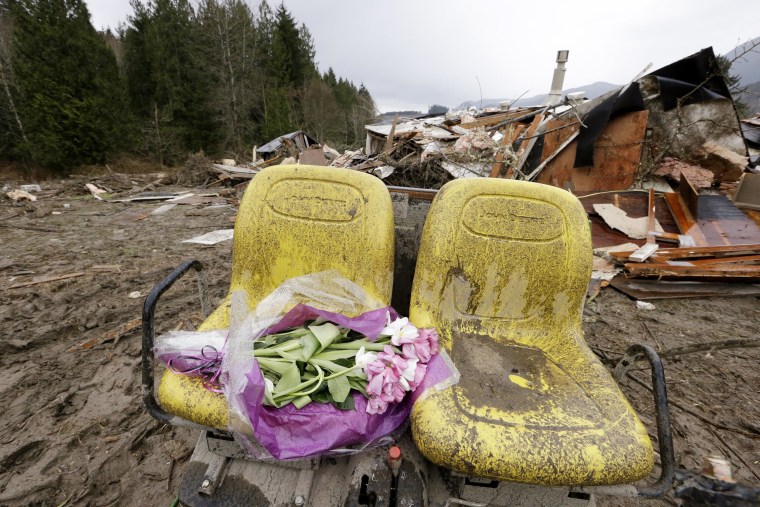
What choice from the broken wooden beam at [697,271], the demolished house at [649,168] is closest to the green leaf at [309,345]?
the demolished house at [649,168]

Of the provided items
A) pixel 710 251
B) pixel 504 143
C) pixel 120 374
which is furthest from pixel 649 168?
pixel 120 374

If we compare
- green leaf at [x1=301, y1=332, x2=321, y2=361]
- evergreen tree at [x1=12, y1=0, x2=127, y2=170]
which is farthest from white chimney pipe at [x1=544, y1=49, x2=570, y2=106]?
evergreen tree at [x1=12, y1=0, x2=127, y2=170]

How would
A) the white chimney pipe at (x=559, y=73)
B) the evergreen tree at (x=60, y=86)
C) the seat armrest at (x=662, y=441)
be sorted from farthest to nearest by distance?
1. the evergreen tree at (x=60, y=86)
2. the white chimney pipe at (x=559, y=73)
3. the seat armrest at (x=662, y=441)

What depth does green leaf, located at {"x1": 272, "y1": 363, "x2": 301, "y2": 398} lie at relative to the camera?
1.25 meters

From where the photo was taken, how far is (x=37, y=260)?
4.45m

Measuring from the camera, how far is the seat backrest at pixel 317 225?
68.1 inches

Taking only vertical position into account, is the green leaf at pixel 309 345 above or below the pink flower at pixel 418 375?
above

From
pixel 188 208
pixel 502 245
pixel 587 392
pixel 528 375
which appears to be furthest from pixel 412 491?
pixel 188 208

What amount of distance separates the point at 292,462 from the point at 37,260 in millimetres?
5214

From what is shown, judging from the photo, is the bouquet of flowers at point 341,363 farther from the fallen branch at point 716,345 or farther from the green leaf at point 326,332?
the fallen branch at point 716,345

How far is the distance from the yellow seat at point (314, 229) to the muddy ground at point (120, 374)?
1.05 metres

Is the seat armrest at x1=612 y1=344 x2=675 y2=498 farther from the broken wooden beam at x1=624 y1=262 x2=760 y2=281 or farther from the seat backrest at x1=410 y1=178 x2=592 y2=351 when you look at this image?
the broken wooden beam at x1=624 y1=262 x2=760 y2=281

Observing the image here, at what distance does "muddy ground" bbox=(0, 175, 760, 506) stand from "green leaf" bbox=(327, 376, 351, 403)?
120 centimetres

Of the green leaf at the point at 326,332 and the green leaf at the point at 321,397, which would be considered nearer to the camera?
the green leaf at the point at 321,397
